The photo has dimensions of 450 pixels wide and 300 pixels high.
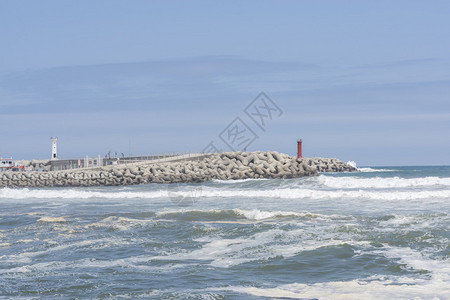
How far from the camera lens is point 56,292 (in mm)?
6773

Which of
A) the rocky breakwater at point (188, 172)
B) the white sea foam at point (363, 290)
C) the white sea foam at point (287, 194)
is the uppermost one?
the rocky breakwater at point (188, 172)

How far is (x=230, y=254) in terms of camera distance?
9250 mm

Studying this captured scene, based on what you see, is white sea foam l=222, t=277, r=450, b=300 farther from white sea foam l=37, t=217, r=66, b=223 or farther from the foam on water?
white sea foam l=37, t=217, r=66, b=223

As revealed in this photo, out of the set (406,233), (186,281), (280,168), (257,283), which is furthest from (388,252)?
(280,168)

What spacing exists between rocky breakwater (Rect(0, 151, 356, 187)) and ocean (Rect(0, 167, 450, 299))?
20362mm

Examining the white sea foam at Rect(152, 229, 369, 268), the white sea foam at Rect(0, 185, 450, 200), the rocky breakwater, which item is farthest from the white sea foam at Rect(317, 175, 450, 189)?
the white sea foam at Rect(152, 229, 369, 268)

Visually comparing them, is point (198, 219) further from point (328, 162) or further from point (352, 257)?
point (328, 162)

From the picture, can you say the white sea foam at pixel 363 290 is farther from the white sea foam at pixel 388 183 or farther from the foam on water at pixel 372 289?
the white sea foam at pixel 388 183

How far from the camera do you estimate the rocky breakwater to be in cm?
3669

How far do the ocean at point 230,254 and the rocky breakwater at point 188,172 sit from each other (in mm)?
20362

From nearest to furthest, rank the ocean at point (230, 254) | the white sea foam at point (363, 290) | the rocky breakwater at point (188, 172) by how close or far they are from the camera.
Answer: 1. the white sea foam at point (363, 290)
2. the ocean at point (230, 254)
3. the rocky breakwater at point (188, 172)

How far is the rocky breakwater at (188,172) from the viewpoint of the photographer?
36.7m

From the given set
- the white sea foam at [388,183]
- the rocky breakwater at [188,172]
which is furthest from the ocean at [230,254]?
the rocky breakwater at [188,172]

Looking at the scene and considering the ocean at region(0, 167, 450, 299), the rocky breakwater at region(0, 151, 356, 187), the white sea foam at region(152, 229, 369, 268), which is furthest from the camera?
the rocky breakwater at region(0, 151, 356, 187)
